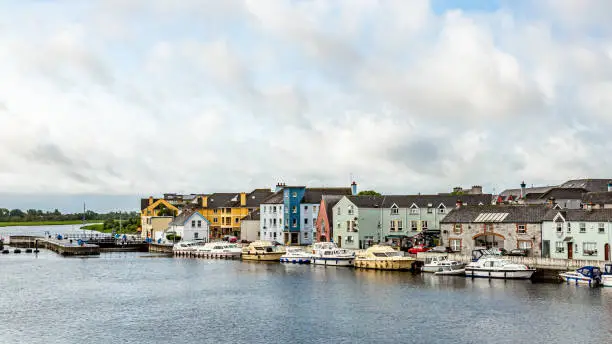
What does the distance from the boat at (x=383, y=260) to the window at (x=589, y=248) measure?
21.3 metres

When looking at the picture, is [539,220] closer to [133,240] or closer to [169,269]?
[169,269]

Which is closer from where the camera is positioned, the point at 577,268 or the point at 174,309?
the point at 174,309

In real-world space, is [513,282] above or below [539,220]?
below

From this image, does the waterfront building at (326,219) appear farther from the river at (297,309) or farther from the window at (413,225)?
the river at (297,309)

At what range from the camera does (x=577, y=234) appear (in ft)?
261

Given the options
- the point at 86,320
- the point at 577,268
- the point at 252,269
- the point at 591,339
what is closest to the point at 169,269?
→ the point at 252,269

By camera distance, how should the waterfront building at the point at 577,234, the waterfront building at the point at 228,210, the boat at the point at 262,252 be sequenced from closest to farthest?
the waterfront building at the point at 577,234, the boat at the point at 262,252, the waterfront building at the point at 228,210

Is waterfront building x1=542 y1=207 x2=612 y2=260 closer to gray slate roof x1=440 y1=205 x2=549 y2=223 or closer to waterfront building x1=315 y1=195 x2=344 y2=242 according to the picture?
gray slate roof x1=440 y1=205 x2=549 y2=223

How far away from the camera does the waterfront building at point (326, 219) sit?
387 feet

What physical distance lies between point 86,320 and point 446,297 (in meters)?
33.3

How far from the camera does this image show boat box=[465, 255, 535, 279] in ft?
249

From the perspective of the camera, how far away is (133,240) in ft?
511

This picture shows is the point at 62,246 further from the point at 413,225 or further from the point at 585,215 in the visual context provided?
the point at 585,215

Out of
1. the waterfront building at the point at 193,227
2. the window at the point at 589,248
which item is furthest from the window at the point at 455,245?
the waterfront building at the point at 193,227
